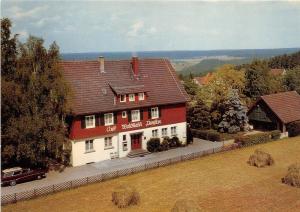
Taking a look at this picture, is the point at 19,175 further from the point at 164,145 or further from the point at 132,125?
the point at 164,145

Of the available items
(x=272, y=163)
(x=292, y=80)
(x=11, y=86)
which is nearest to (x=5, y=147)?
(x=11, y=86)

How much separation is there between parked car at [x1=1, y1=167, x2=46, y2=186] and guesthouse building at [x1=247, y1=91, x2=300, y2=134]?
33.2 metres

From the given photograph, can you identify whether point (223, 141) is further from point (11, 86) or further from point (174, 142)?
point (11, 86)

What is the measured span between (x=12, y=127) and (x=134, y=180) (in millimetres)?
12086

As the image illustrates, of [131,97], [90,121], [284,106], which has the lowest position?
[284,106]

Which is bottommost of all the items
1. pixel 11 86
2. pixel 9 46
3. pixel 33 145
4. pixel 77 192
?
pixel 77 192

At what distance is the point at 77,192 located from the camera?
34.0 m

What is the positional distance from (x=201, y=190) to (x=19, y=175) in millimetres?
16486

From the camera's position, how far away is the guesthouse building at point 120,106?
4275 cm

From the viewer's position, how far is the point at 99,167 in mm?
41531

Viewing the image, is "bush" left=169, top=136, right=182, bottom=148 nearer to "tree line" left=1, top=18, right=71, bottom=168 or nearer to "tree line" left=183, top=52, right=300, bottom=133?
"tree line" left=183, top=52, right=300, bottom=133

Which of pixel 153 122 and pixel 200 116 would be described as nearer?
pixel 153 122

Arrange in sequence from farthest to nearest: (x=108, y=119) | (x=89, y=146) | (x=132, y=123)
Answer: (x=132, y=123) → (x=108, y=119) → (x=89, y=146)

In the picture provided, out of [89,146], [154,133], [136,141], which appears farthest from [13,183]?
[154,133]
